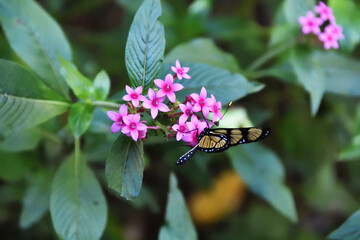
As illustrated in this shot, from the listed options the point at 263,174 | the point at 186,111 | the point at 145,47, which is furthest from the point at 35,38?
the point at 263,174

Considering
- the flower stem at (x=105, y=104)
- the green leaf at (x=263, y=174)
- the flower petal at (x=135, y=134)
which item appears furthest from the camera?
the green leaf at (x=263, y=174)

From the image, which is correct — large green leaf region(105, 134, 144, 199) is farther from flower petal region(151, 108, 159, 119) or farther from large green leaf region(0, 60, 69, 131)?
large green leaf region(0, 60, 69, 131)

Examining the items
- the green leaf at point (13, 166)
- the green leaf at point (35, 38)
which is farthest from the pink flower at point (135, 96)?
the green leaf at point (13, 166)

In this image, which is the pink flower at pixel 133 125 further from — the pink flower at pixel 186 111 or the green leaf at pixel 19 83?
the green leaf at pixel 19 83

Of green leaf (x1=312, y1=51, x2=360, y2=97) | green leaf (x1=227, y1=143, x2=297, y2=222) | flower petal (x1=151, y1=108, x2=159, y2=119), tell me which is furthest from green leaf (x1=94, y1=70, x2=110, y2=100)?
green leaf (x1=312, y1=51, x2=360, y2=97)

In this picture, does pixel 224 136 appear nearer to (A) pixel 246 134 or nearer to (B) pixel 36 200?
(A) pixel 246 134

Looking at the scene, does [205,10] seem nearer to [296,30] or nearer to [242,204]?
[296,30]

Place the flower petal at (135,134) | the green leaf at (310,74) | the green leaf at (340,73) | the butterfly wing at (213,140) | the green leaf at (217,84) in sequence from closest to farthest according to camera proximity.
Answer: the flower petal at (135,134)
the butterfly wing at (213,140)
the green leaf at (217,84)
the green leaf at (310,74)
the green leaf at (340,73)
